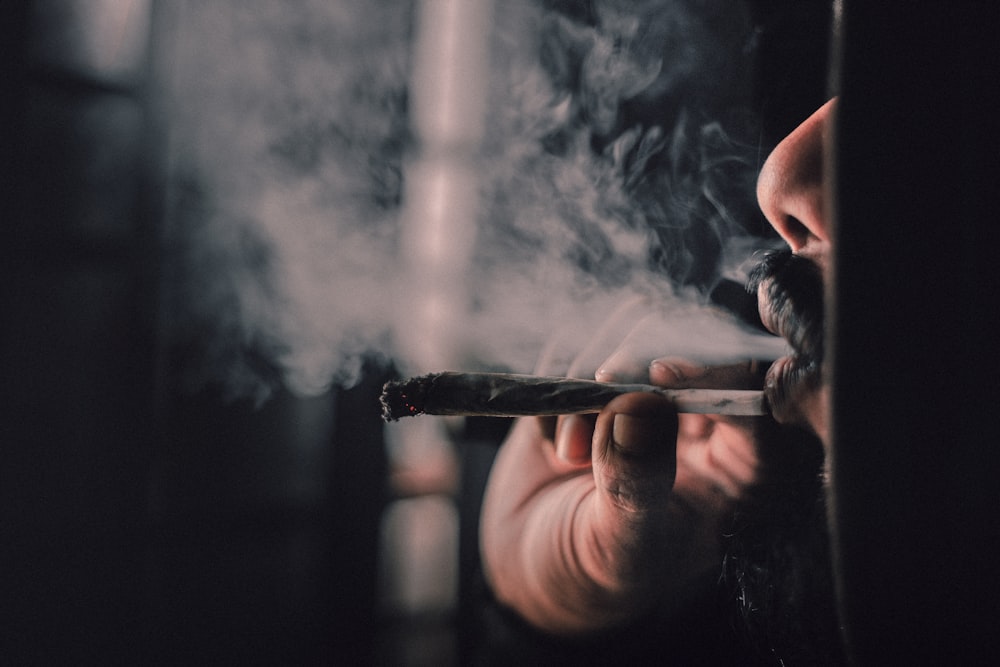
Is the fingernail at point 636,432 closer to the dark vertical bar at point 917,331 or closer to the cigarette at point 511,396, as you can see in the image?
the cigarette at point 511,396

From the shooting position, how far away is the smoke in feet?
2.35

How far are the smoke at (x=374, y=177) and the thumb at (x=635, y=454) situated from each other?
0.25m

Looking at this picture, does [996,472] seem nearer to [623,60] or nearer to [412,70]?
[623,60]

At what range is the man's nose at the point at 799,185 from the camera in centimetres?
44

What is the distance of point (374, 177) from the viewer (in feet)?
2.96

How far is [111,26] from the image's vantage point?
79 centimetres

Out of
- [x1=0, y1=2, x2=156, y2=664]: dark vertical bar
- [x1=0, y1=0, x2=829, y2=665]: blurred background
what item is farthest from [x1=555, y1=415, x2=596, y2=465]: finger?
[x1=0, y1=2, x2=156, y2=664]: dark vertical bar

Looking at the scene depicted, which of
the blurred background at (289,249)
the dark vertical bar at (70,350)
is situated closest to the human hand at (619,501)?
the blurred background at (289,249)

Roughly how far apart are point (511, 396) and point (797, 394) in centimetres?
22

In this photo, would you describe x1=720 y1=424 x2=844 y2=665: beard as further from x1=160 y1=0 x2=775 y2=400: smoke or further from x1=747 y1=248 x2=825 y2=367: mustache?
x1=160 y1=0 x2=775 y2=400: smoke

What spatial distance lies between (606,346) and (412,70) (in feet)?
1.94

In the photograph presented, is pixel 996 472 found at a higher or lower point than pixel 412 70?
lower

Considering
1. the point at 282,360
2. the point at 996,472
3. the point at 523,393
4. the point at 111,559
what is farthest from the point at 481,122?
the point at 111,559

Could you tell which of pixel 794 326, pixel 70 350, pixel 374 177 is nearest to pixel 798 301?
pixel 794 326
